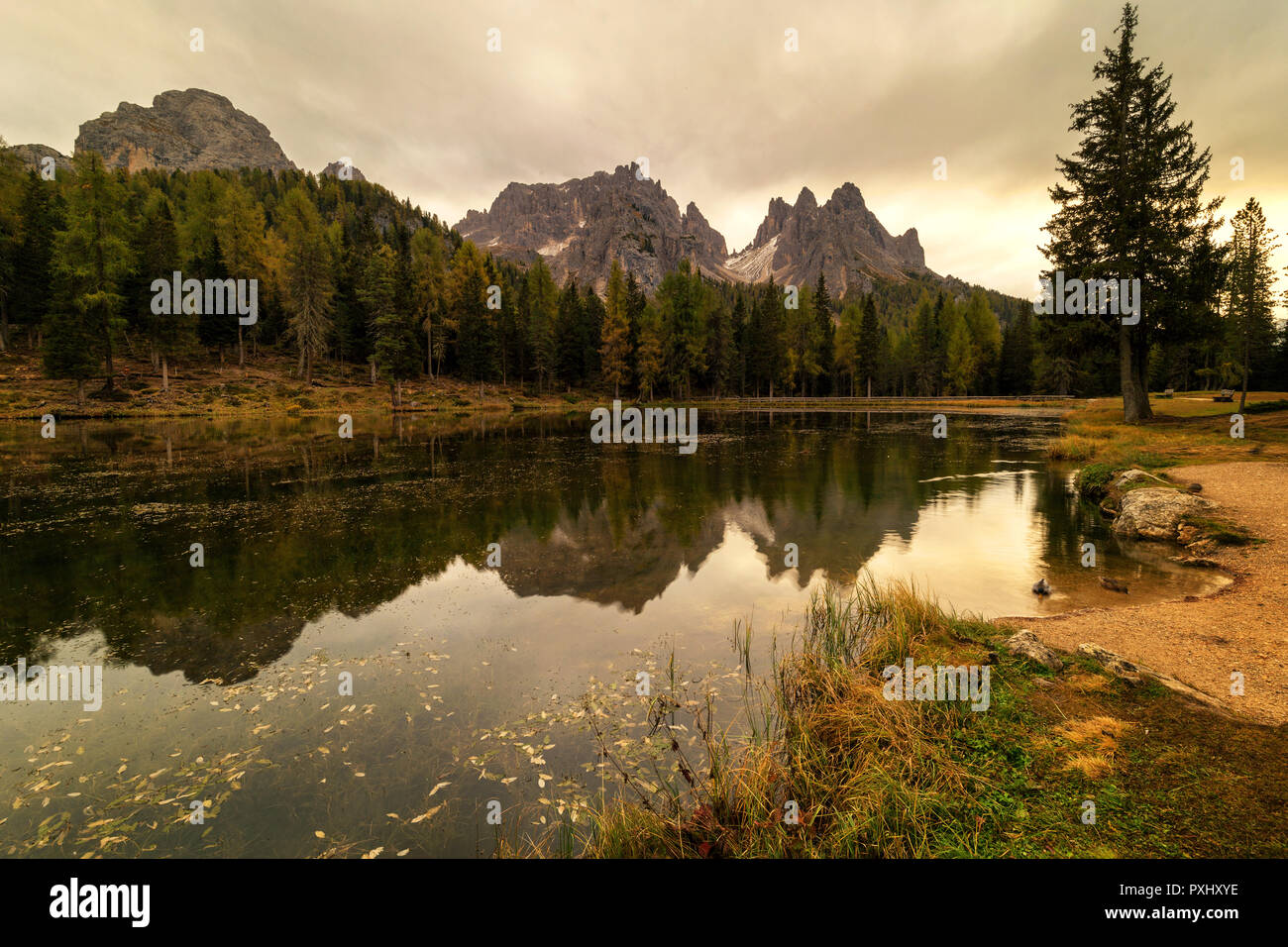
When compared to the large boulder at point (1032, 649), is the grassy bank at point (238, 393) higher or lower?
higher

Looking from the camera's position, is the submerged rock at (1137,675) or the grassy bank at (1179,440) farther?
the grassy bank at (1179,440)

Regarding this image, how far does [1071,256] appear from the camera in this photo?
112 feet

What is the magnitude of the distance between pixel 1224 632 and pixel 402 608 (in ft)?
47.0

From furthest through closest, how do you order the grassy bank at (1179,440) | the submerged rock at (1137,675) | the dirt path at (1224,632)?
the grassy bank at (1179,440), the dirt path at (1224,632), the submerged rock at (1137,675)

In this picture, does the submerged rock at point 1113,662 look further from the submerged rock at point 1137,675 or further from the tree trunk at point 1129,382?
the tree trunk at point 1129,382

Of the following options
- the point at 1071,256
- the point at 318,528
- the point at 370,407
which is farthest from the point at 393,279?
the point at 1071,256

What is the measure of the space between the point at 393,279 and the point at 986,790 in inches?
3118

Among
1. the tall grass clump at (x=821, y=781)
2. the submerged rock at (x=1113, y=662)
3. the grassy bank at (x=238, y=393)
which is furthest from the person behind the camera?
the grassy bank at (x=238, y=393)

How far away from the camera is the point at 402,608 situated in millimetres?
11227

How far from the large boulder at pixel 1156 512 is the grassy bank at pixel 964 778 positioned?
1090 centimetres

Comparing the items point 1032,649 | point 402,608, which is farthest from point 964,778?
point 402,608

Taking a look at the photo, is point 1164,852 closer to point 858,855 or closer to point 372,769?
point 858,855

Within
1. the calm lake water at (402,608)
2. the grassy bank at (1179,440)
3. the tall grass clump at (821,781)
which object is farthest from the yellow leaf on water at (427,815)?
the grassy bank at (1179,440)

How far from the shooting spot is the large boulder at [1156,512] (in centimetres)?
1477
